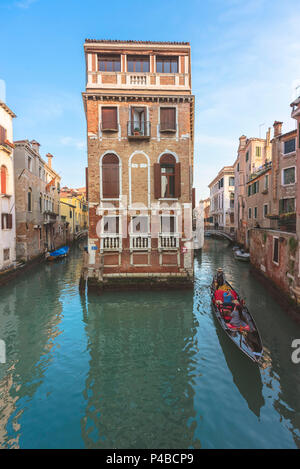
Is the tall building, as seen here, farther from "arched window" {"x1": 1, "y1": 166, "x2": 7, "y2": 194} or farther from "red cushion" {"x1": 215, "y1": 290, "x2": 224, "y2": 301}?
"arched window" {"x1": 1, "y1": 166, "x2": 7, "y2": 194}

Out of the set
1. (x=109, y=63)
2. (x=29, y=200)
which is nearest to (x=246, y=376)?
(x=109, y=63)

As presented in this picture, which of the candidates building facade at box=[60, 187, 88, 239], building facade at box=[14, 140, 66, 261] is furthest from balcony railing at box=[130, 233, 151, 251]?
building facade at box=[60, 187, 88, 239]

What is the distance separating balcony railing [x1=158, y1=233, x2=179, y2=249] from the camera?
1592 cm

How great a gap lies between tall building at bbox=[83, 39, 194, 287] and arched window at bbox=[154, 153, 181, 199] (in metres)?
0.06

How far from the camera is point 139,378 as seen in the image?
788 centimetres

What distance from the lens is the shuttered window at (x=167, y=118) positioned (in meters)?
15.7

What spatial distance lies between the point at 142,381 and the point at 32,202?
22.3 m

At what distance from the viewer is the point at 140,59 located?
→ 15.6m

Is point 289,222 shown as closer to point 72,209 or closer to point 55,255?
point 55,255

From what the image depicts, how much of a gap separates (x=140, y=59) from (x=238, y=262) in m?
20.6

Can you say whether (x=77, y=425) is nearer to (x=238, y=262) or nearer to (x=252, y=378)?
(x=252, y=378)

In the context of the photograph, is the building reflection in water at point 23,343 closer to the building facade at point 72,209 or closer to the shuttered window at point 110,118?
the shuttered window at point 110,118

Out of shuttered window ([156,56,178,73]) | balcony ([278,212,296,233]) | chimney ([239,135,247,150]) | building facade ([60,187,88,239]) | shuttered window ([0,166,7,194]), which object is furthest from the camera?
building facade ([60,187,88,239])
